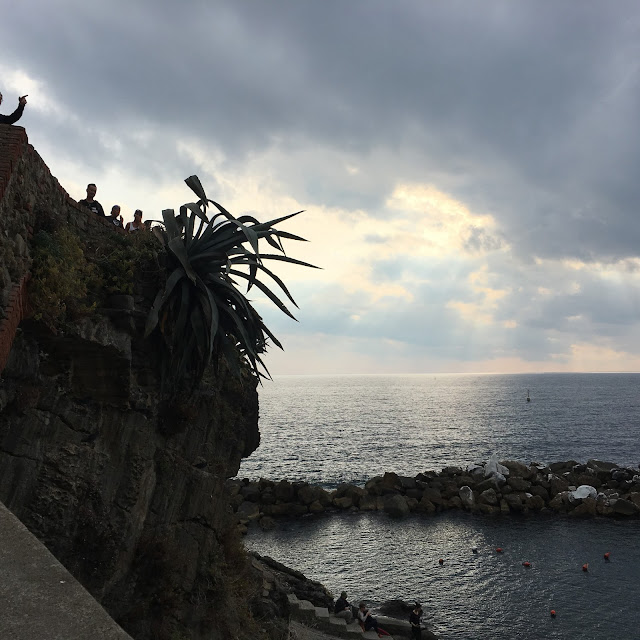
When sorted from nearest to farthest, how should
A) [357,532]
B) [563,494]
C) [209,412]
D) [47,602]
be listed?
[47,602] < [209,412] < [357,532] < [563,494]

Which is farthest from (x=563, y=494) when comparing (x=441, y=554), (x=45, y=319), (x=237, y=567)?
(x=45, y=319)

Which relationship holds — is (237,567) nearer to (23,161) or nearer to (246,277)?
(246,277)

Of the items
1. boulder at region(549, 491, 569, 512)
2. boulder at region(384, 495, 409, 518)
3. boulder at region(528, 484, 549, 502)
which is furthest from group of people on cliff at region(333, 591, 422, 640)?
boulder at region(528, 484, 549, 502)

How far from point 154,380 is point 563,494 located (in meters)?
43.2

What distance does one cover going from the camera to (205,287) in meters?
10.1

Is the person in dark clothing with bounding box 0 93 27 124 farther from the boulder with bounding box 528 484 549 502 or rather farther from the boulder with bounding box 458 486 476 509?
the boulder with bounding box 528 484 549 502

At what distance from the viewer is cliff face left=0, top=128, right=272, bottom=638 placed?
7816 mm

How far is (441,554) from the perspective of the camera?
3303 cm

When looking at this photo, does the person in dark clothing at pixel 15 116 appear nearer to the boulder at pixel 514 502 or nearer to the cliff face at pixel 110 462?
the cliff face at pixel 110 462

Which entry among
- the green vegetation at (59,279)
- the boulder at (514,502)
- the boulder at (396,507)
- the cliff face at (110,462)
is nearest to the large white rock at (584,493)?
the boulder at (514,502)

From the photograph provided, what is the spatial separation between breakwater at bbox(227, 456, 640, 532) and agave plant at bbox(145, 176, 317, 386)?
3058 cm

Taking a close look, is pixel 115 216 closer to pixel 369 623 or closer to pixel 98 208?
pixel 98 208

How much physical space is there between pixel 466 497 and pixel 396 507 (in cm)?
664

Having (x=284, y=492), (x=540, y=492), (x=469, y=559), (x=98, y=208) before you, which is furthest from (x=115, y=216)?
(x=540, y=492)
